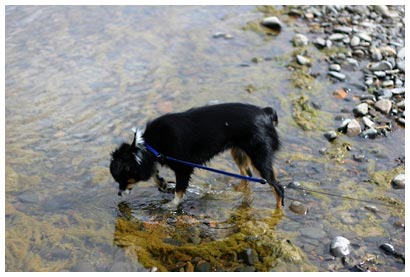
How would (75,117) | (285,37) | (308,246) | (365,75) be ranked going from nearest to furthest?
1. (308,246)
2. (75,117)
3. (365,75)
4. (285,37)

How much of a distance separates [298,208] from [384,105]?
10.6ft

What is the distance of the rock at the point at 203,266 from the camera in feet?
18.7

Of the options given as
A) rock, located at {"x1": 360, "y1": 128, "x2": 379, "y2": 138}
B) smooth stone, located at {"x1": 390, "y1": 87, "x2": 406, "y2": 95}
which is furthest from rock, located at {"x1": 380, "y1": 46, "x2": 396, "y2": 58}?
rock, located at {"x1": 360, "y1": 128, "x2": 379, "y2": 138}

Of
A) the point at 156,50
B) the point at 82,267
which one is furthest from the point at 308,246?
the point at 156,50

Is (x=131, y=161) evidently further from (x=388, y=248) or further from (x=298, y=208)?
(x=388, y=248)

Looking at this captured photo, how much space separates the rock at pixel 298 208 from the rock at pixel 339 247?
0.72 m

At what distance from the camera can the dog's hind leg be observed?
6.95 meters

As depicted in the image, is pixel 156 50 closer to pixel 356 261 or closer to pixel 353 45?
pixel 353 45

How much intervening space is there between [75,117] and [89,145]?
92 centimetres

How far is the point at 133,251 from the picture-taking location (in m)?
6.01

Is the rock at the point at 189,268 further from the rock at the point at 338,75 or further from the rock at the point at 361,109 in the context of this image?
the rock at the point at 338,75

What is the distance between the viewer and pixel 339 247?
19.6 ft

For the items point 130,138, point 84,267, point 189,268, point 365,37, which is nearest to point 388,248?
point 189,268

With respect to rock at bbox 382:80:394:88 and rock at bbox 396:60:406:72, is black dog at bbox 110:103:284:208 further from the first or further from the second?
rock at bbox 396:60:406:72
